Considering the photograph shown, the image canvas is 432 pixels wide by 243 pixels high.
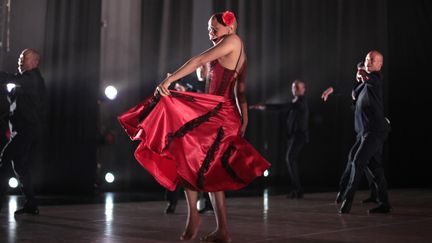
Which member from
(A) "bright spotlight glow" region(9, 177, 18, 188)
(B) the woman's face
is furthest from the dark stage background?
(B) the woman's face

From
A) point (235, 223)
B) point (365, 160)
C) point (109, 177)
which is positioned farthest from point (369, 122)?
point (109, 177)

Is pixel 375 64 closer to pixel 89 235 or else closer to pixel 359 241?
pixel 359 241

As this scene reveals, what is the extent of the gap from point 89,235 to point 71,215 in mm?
1232

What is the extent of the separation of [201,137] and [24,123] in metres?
2.01

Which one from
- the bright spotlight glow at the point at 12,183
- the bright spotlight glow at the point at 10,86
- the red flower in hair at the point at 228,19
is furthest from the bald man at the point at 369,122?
the bright spotlight glow at the point at 12,183

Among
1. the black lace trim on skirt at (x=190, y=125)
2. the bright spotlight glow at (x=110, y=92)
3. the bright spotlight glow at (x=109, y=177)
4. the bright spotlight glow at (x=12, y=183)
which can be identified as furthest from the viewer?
the bright spotlight glow at (x=109, y=177)

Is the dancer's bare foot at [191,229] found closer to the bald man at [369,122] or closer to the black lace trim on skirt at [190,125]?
the black lace trim on skirt at [190,125]

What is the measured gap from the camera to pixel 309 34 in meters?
9.93

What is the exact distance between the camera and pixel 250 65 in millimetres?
9234

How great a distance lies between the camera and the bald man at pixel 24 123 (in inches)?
180

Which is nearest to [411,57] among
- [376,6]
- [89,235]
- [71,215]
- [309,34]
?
[376,6]

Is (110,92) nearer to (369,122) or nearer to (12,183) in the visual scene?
(12,183)

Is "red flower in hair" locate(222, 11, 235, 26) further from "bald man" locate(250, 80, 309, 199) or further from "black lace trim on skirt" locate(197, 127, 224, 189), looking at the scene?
"bald man" locate(250, 80, 309, 199)

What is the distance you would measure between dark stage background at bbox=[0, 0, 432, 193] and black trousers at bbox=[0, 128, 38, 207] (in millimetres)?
2178
